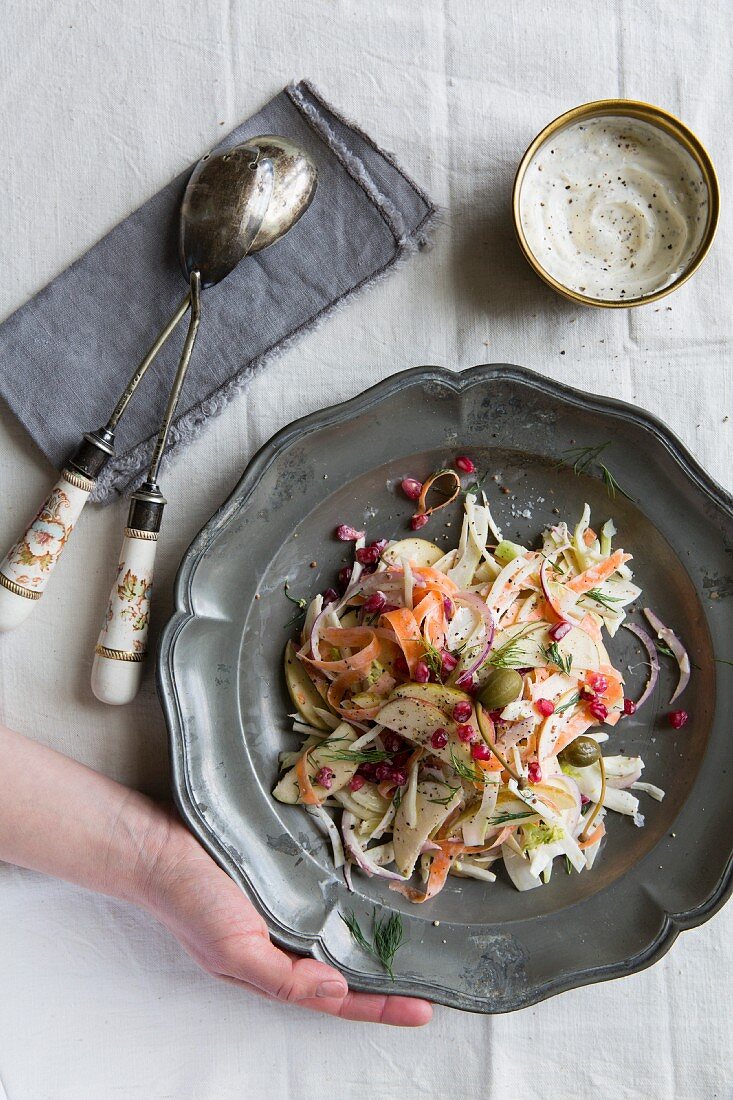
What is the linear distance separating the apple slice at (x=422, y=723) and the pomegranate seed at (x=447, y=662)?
0.09 metres

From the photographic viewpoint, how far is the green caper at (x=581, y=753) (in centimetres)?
196

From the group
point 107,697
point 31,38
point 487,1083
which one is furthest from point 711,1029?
point 31,38

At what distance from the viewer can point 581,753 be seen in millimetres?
1961

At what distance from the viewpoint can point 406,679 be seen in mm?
1935

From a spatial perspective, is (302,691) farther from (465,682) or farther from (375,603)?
(465,682)

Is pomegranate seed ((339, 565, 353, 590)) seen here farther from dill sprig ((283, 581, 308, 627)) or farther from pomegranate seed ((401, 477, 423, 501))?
pomegranate seed ((401, 477, 423, 501))

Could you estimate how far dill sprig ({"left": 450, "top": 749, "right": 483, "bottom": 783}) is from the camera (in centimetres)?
187

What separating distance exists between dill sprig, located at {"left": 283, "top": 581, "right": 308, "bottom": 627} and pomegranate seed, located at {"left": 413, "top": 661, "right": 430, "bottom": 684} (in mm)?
308

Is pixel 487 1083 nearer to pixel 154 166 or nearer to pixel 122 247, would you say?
pixel 122 247

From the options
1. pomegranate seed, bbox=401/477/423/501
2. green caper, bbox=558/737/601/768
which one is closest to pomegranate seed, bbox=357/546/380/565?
pomegranate seed, bbox=401/477/423/501

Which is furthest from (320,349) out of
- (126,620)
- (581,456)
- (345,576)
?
(126,620)

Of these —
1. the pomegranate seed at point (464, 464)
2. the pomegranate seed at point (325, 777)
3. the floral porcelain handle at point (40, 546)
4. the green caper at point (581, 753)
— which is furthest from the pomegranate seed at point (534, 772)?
the floral porcelain handle at point (40, 546)

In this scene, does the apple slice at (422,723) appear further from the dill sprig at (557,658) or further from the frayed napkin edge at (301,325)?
the frayed napkin edge at (301,325)

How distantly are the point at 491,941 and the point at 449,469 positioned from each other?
3.53ft
